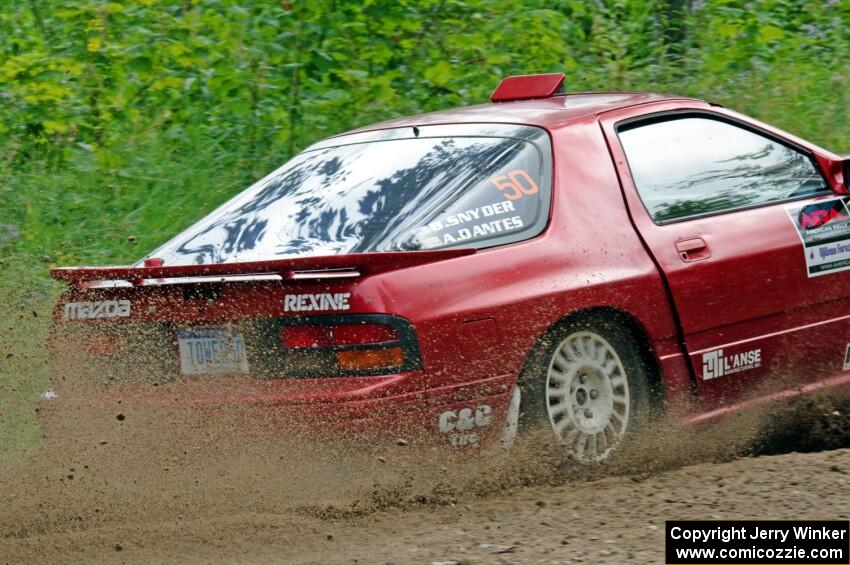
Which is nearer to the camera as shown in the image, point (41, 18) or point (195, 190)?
point (195, 190)

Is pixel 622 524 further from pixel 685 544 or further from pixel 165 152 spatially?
pixel 165 152

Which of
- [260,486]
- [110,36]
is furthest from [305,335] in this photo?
[110,36]

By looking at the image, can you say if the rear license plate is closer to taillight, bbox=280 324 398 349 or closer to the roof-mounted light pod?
taillight, bbox=280 324 398 349

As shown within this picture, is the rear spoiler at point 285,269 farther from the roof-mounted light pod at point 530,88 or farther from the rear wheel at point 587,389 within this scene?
the roof-mounted light pod at point 530,88

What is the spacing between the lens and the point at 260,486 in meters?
4.34

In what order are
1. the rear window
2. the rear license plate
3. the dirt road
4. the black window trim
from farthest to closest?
the black window trim → the rear window → the rear license plate → the dirt road

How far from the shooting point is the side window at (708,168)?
5.30 metres

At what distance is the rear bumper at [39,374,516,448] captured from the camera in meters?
4.27

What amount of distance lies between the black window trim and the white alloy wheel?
2.17 feet

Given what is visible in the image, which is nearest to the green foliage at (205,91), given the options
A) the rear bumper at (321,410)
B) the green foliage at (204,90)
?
the green foliage at (204,90)

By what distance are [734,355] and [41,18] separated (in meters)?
7.28

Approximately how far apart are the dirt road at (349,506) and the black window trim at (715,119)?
1.16 metres

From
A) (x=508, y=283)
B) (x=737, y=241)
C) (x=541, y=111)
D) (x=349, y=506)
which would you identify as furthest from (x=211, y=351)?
(x=737, y=241)

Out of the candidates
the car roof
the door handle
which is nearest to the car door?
the door handle
